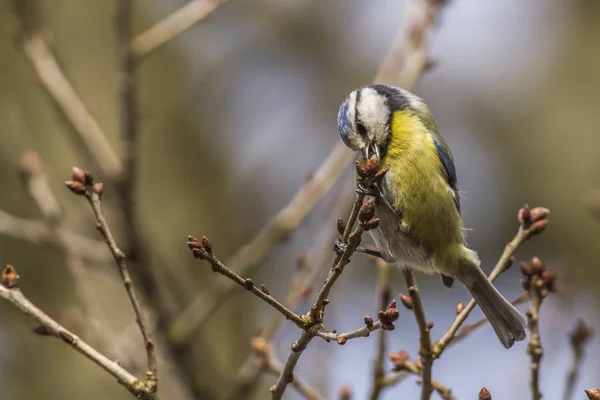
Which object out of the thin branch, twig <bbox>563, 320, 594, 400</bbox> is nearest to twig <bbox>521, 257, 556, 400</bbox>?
the thin branch

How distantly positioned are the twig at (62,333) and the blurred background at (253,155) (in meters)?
1.02

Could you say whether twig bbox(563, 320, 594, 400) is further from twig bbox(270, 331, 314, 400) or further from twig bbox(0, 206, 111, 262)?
twig bbox(0, 206, 111, 262)

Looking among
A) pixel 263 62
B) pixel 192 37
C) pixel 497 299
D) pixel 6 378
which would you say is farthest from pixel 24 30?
pixel 263 62

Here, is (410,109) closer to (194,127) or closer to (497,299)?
(497,299)

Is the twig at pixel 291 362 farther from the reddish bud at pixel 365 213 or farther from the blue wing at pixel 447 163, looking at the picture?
the blue wing at pixel 447 163

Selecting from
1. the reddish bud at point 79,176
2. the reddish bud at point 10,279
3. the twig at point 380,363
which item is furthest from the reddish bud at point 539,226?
the reddish bud at point 10,279

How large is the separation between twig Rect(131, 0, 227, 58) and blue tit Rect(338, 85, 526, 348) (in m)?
0.62

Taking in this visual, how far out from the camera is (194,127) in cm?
602

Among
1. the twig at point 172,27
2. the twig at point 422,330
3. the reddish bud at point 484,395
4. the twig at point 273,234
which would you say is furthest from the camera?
the twig at point 273,234

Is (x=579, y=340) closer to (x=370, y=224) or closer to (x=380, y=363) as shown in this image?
(x=380, y=363)

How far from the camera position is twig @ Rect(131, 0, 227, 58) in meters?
2.52

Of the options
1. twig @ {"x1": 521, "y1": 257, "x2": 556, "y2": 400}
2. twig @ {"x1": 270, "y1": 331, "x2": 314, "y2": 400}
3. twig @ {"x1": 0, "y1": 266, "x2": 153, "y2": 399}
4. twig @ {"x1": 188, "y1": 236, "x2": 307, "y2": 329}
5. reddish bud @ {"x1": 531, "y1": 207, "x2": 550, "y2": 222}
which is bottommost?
twig @ {"x1": 0, "y1": 266, "x2": 153, "y2": 399}

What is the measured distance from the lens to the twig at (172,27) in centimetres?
252

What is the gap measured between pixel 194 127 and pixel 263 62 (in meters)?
1.43
